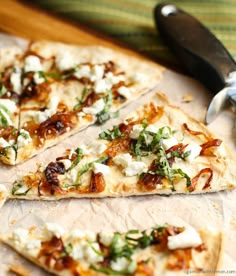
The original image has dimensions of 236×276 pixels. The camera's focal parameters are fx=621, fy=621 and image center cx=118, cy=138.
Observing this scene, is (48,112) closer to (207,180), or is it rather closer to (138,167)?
(138,167)

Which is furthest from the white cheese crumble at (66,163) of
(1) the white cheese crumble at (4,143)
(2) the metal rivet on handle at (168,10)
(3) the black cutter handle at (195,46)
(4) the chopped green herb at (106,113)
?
(2) the metal rivet on handle at (168,10)

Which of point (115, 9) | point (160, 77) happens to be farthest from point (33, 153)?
point (115, 9)

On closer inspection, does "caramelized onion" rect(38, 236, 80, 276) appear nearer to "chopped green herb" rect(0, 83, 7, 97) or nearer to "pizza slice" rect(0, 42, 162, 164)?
"pizza slice" rect(0, 42, 162, 164)

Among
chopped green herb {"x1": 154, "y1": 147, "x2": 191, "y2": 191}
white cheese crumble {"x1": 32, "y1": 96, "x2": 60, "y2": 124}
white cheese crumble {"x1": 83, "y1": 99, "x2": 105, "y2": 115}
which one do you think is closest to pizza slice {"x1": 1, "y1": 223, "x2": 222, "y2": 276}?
Result: chopped green herb {"x1": 154, "y1": 147, "x2": 191, "y2": 191}

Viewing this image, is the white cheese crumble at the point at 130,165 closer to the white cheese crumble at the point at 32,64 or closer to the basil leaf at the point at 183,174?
the basil leaf at the point at 183,174

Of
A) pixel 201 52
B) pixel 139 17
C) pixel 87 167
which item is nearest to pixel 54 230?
pixel 87 167
